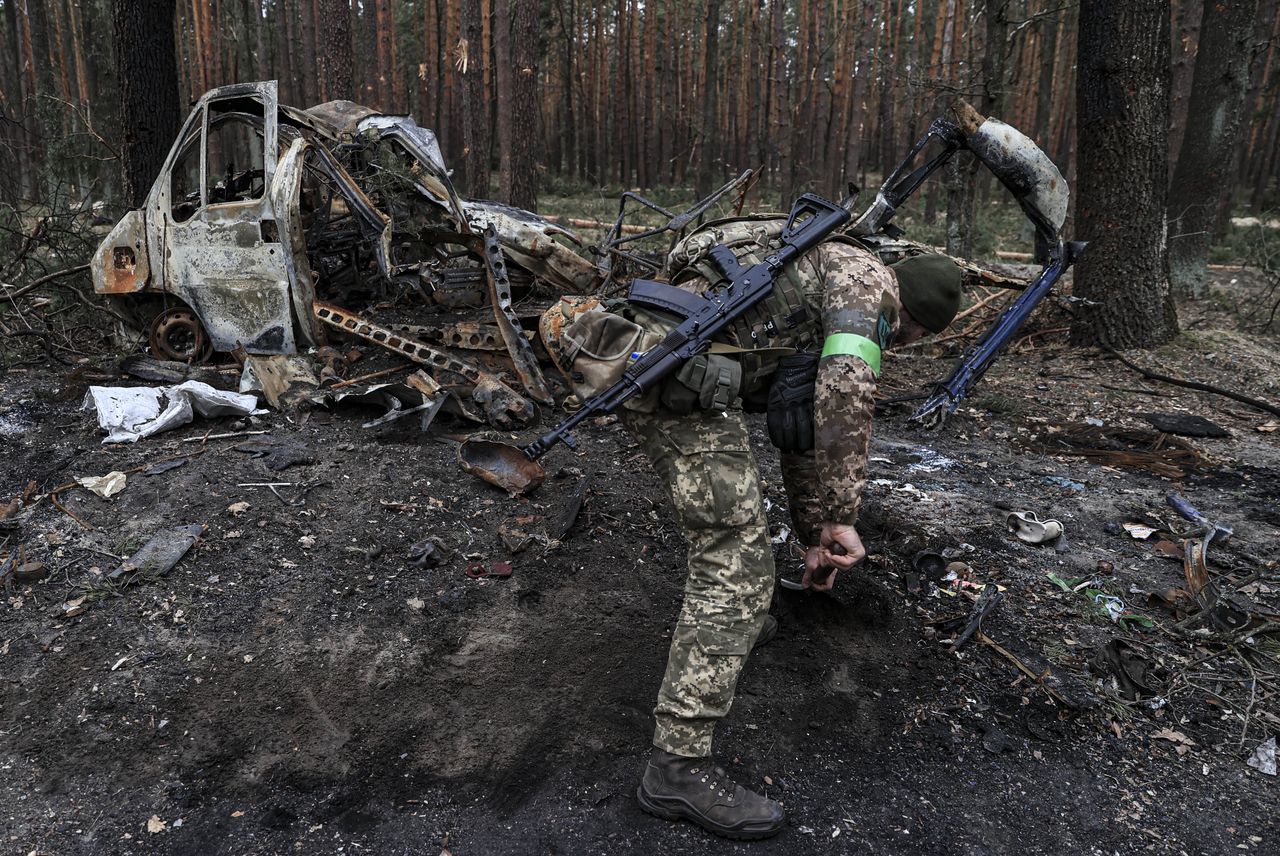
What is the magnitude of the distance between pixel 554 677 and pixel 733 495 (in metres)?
1.09

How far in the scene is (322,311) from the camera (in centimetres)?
560

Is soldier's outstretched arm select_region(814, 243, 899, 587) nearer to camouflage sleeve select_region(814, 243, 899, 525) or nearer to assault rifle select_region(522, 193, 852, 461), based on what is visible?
camouflage sleeve select_region(814, 243, 899, 525)

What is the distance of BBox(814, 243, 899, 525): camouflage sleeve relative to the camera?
7.47ft

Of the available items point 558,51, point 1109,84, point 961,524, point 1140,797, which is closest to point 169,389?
point 961,524

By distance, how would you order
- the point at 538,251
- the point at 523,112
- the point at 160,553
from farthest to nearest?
the point at 523,112, the point at 538,251, the point at 160,553

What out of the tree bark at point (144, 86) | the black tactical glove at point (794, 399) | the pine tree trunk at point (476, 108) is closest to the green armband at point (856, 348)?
the black tactical glove at point (794, 399)

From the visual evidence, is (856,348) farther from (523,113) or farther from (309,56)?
(309,56)

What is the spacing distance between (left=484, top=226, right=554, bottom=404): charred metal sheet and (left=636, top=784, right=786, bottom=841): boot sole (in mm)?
3360

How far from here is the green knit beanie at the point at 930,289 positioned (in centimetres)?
251

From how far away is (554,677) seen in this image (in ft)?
9.62

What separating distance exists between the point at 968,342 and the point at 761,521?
17.4 ft

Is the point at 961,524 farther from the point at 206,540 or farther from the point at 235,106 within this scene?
the point at 235,106

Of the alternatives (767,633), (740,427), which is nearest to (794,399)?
(740,427)

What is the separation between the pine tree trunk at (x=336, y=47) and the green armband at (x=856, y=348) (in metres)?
10.00
